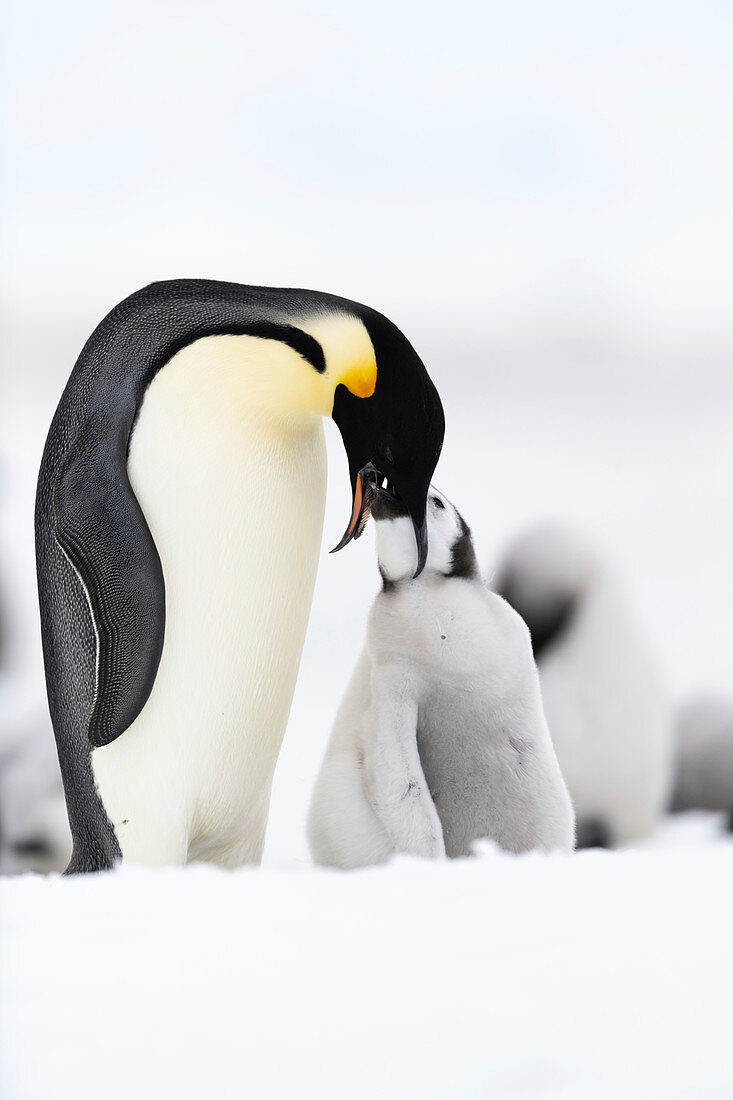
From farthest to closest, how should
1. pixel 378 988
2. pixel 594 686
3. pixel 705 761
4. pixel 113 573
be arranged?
pixel 705 761 → pixel 594 686 → pixel 113 573 → pixel 378 988

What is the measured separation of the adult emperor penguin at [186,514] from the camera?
1.24 m

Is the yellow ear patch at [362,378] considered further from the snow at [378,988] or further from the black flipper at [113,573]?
the snow at [378,988]

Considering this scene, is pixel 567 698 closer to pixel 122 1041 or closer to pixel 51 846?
pixel 51 846

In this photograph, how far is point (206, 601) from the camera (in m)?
1.31

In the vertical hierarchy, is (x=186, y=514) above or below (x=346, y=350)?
below

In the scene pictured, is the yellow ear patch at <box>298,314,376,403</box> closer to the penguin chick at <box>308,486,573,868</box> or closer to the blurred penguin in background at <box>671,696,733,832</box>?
the penguin chick at <box>308,486,573,868</box>

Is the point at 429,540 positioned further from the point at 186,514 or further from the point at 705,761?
the point at 705,761

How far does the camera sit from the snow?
2.38ft

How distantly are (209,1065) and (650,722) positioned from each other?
1271 mm

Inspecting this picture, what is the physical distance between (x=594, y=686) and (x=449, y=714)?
0.61 m

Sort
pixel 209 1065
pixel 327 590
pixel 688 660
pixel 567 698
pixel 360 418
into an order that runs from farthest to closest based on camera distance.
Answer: pixel 688 660 < pixel 327 590 < pixel 567 698 < pixel 360 418 < pixel 209 1065

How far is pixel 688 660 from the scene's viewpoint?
2385 mm

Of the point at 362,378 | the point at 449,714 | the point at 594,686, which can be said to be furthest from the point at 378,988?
the point at 594,686

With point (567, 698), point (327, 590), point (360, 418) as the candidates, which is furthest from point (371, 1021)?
point (327, 590)
